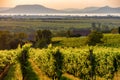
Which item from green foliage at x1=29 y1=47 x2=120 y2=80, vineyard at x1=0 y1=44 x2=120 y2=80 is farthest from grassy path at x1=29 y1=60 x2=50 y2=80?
green foliage at x1=29 y1=47 x2=120 y2=80

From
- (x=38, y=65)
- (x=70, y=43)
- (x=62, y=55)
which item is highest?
(x=62, y=55)

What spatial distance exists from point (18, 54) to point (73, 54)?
6622 mm

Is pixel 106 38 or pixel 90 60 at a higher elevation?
pixel 90 60

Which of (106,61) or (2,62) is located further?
(2,62)

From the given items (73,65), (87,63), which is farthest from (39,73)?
(87,63)

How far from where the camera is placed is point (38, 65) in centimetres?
4491

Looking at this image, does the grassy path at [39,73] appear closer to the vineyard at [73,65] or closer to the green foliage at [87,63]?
the vineyard at [73,65]

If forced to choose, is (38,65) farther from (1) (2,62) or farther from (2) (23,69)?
(2) (23,69)

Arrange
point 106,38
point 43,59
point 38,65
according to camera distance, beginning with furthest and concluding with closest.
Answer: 1. point 106,38
2. point 38,65
3. point 43,59

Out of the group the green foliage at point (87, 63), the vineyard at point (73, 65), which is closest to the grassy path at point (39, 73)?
the vineyard at point (73, 65)

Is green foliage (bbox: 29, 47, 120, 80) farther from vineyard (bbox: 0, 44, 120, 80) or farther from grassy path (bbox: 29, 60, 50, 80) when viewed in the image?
grassy path (bbox: 29, 60, 50, 80)

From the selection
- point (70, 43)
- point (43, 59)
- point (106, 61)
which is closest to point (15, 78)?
point (43, 59)

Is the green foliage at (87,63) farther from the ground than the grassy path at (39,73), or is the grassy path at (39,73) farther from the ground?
the green foliage at (87,63)

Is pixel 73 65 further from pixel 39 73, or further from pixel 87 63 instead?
pixel 39 73
